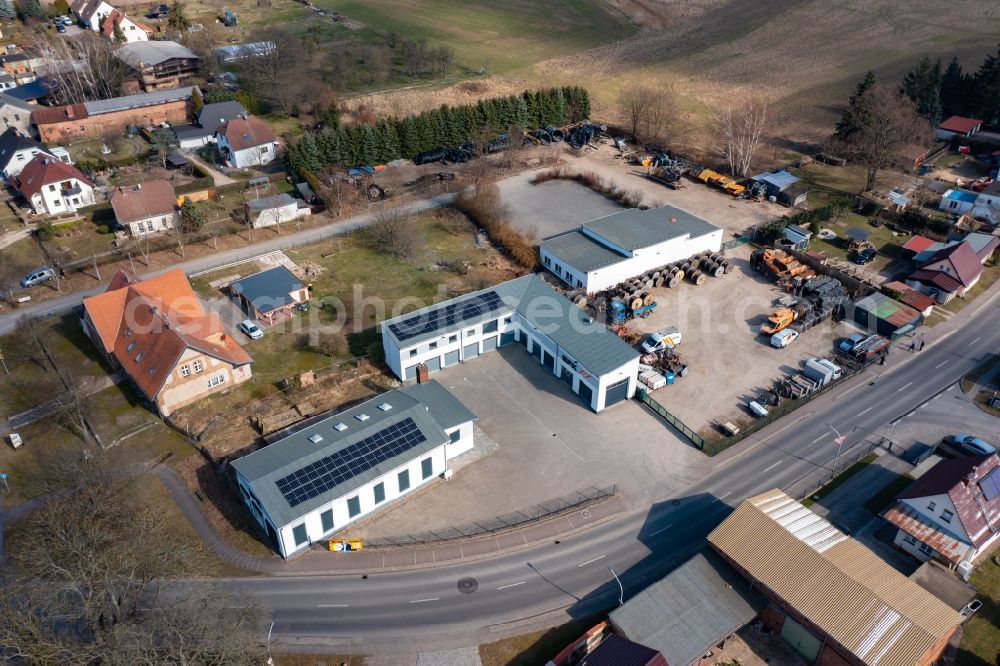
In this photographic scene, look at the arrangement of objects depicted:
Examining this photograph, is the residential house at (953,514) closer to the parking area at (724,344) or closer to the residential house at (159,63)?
the parking area at (724,344)

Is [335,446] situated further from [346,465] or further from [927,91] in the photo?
[927,91]

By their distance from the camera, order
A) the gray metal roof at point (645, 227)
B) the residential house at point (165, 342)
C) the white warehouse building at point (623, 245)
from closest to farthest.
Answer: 1. the residential house at point (165, 342)
2. the white warehouse building at point (623, 245)
3. the gray metal roof at point (645, 227)

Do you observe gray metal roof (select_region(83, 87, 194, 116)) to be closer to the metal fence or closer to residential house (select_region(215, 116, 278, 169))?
residential house (select_region(215, 116, 278, 169))

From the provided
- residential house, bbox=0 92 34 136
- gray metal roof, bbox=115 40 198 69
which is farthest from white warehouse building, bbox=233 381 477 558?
gray metal roof, bbox=115 40 198 69

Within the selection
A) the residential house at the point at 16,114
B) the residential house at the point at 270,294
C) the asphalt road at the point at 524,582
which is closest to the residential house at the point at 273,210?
the residential house at the point at 270,294

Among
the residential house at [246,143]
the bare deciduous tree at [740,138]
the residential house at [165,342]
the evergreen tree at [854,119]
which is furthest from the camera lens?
the residential house at [246,143]

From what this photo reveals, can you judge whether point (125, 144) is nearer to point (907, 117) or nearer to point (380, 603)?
point (380, 603)
